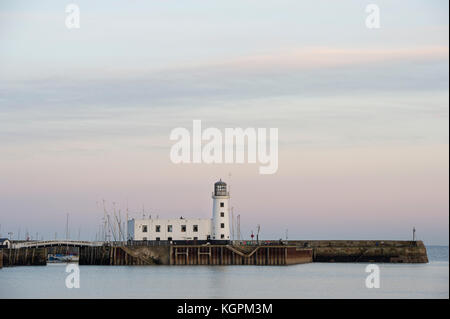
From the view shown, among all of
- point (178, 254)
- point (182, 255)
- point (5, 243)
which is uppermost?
point (5, 243)

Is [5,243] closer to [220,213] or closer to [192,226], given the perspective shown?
[192,226]

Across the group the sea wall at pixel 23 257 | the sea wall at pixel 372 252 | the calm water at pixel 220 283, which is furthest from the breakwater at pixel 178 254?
the sea wall at pixel 372 252

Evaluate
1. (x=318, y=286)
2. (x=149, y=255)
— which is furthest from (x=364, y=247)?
(x=318, y=286)

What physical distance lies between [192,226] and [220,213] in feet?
14.6

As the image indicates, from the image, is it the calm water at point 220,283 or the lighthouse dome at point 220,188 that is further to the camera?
the lighthouse dome at point 220,188

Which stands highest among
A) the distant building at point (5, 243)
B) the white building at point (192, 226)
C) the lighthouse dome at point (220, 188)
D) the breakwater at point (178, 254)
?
the lighthouse dome at point (220, 188)

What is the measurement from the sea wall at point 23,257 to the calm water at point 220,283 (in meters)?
7.58

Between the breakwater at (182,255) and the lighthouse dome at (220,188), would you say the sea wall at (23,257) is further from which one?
the lighthouse dome at (220,188)

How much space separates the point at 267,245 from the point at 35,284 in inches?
1551

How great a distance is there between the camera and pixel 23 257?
5733 inches

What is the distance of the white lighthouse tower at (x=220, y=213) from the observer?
436 feet

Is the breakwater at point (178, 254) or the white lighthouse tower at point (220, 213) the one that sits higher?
the white lighthouse tower at point (220, 213)

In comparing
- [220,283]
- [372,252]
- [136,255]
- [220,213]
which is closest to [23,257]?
[136,255]

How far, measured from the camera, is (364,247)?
6147 inches
